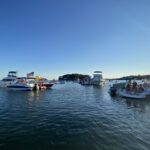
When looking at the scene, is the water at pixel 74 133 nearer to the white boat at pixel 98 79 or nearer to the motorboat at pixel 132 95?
the motorboat at pixel 132 95

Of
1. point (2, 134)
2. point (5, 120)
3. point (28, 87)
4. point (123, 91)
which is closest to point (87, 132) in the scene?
point (2, 134)

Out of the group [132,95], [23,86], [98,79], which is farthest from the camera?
[98,79]

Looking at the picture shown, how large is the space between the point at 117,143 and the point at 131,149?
3.26 ft

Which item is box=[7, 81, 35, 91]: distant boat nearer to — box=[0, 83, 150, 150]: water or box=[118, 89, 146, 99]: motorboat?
box=[118, 89, 146, 99]: motorboat

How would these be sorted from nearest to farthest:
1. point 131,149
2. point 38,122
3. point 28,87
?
point 131,149, point 38,122, point 28,87

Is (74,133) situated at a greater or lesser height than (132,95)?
lesser

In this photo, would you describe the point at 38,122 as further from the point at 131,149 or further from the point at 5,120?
the point at 131,149

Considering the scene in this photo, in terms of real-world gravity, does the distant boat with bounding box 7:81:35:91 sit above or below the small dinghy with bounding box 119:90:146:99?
above

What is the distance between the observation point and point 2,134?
470 inches

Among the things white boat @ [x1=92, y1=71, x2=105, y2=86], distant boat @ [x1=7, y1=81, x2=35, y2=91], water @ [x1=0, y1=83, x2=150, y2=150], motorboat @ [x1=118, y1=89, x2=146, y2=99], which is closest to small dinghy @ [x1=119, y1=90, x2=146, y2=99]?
motorboat @ [x1=118, y1=89, x2=146, y2=99]

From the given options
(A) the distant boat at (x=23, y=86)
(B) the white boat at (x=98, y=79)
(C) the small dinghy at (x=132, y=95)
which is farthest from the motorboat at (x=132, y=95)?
(B) the white boat at (x=98, y=79)

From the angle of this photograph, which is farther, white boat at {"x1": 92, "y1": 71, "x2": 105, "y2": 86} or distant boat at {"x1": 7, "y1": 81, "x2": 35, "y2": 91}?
white boat at {"x1": 92, "y1": 71, "x2": 105, "y2": 86}

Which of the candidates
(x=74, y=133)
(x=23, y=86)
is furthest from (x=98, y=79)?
(x=74, y=133)

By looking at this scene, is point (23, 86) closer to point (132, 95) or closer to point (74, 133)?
point (132, 95)
